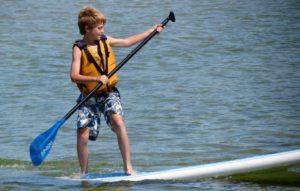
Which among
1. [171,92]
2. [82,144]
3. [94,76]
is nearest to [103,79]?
[94,76]

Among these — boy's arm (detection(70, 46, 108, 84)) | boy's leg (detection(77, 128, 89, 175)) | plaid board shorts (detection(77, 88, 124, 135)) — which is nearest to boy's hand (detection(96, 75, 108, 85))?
boy's arm (detection(70, 46, 108, 84))

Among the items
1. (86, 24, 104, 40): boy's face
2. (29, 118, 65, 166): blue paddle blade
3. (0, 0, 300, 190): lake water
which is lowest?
(0, 0, 300, 190): lake water

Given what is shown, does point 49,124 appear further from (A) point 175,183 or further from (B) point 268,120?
(A) point 175,183

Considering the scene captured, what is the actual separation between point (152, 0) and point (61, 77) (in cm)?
1047

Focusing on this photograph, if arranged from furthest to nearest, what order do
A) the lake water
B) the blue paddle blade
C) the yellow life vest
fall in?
the lake water, the blue paddle blade, the yellow life vest

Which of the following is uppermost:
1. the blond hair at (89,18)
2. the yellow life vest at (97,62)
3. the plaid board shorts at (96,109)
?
the blond hair at (89,18)

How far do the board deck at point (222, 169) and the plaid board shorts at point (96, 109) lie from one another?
451mm

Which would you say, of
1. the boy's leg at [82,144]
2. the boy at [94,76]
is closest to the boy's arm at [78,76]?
the boy at [94,76]

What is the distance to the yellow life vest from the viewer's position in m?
7.45

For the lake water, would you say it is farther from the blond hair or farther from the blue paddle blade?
the blond hair

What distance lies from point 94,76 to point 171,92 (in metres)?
4.91

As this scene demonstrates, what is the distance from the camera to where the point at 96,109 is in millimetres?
7570

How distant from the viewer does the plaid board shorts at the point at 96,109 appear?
748 cm

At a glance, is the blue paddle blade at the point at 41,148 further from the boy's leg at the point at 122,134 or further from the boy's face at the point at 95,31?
the boy's face at the point at 95,31
